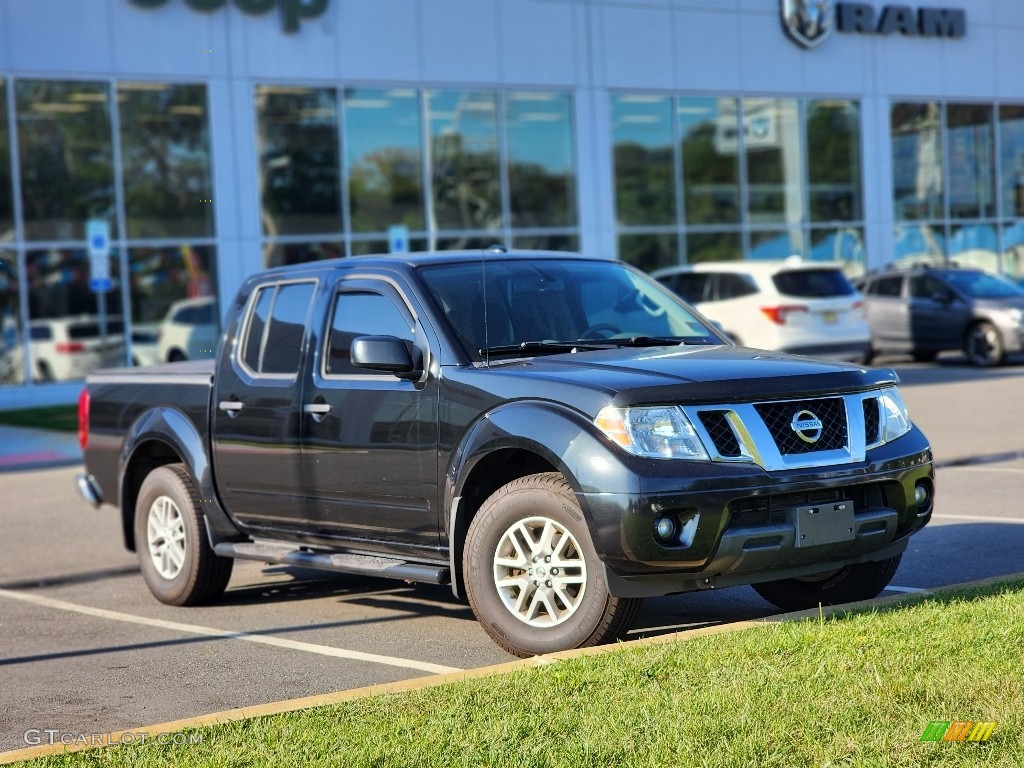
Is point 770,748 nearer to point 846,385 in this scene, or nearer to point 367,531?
point 846,385

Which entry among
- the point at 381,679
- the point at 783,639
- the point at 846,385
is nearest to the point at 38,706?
the point at 381,679

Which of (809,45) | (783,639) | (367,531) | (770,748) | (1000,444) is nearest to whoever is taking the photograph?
(770,748)

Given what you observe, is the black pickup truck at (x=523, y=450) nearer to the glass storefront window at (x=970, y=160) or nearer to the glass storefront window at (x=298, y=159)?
the glass storefront window at (x=298, y=159)

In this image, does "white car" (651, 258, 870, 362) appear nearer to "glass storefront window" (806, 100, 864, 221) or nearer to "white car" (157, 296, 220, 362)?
"white car" (157, 296, 220, 362)

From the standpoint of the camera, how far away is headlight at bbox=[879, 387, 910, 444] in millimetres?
6625

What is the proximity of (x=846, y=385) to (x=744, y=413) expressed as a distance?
0.60m

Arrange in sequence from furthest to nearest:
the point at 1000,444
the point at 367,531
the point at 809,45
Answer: the point at 809,45 → the point at 1000,444 → the point at 367,531

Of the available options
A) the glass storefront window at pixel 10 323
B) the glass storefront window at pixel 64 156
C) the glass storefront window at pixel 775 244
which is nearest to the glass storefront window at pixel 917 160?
the glass storefront window at pixel 775 244

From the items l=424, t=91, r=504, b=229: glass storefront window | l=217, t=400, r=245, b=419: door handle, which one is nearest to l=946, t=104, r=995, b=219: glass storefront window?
l=424, t=91, r=504, b=229: glass storefront window

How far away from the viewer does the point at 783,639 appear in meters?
5.82

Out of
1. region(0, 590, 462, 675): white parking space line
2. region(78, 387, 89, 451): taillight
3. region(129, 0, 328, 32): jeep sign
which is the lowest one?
region(0, 590, 462, 675): white parking space line

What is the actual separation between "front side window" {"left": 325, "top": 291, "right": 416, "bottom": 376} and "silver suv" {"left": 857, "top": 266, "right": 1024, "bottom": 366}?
17.0 meters

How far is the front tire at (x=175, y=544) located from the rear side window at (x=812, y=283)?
1475cm

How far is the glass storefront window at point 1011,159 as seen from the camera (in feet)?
121
